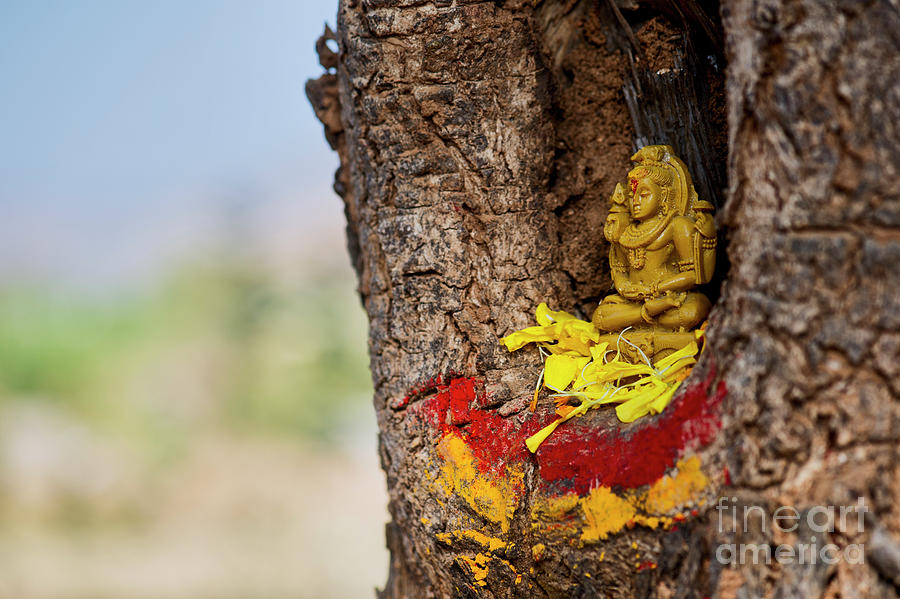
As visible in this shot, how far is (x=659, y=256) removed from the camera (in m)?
2.04

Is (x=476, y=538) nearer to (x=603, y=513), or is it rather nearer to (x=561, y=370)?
(x=603, y=513)

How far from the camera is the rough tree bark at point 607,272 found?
1.44 metres

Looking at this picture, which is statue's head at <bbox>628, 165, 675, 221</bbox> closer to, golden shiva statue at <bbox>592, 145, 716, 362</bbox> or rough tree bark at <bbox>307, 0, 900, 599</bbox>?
golden shiva statue at <bbox>592, 145, 716, 362</bbox>

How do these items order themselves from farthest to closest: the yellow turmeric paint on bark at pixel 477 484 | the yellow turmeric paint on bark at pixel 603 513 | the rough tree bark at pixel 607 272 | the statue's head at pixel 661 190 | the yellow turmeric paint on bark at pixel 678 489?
the statue's head at pixel 661 190, the yellow turmeric paint on bark at pixel 477 484, the yellow turmeric paint on bark at pixel 603 513, the yellow turmeric paint on bark at pixel 678 489, the rough tree bark at pixel 607 272

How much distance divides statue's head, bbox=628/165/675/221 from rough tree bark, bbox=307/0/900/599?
0.53 ft

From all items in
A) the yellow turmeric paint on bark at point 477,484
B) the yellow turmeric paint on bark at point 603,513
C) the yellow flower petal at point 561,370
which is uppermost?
the yellow flower petal at point 561,370

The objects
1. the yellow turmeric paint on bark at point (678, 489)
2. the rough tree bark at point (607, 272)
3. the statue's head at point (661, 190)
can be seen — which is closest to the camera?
the rough tree bark at point (607, 272)

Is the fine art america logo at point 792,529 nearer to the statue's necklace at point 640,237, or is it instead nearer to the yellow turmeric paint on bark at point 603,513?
the yellow turmeric paint on bark at point 603,513

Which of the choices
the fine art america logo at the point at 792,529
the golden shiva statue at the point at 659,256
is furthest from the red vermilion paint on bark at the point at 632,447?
the golden shiva statue at the point at 659,256

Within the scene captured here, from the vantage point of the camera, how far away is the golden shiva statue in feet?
6.49

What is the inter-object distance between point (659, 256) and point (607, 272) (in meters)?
0.29

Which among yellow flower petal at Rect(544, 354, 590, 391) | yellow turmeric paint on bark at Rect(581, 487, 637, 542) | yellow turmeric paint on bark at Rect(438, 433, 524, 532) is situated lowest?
yellow turmeric paint on bark at Rect(581, 487, 637, 542)

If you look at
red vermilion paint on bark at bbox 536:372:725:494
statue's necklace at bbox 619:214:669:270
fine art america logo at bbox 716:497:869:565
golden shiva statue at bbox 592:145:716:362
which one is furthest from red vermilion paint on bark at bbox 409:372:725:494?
statue's necklace at bbox 619:214:669:270

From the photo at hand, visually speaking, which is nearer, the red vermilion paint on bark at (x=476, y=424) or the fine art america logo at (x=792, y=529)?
the fine art america logo at (x=792, y=529)
